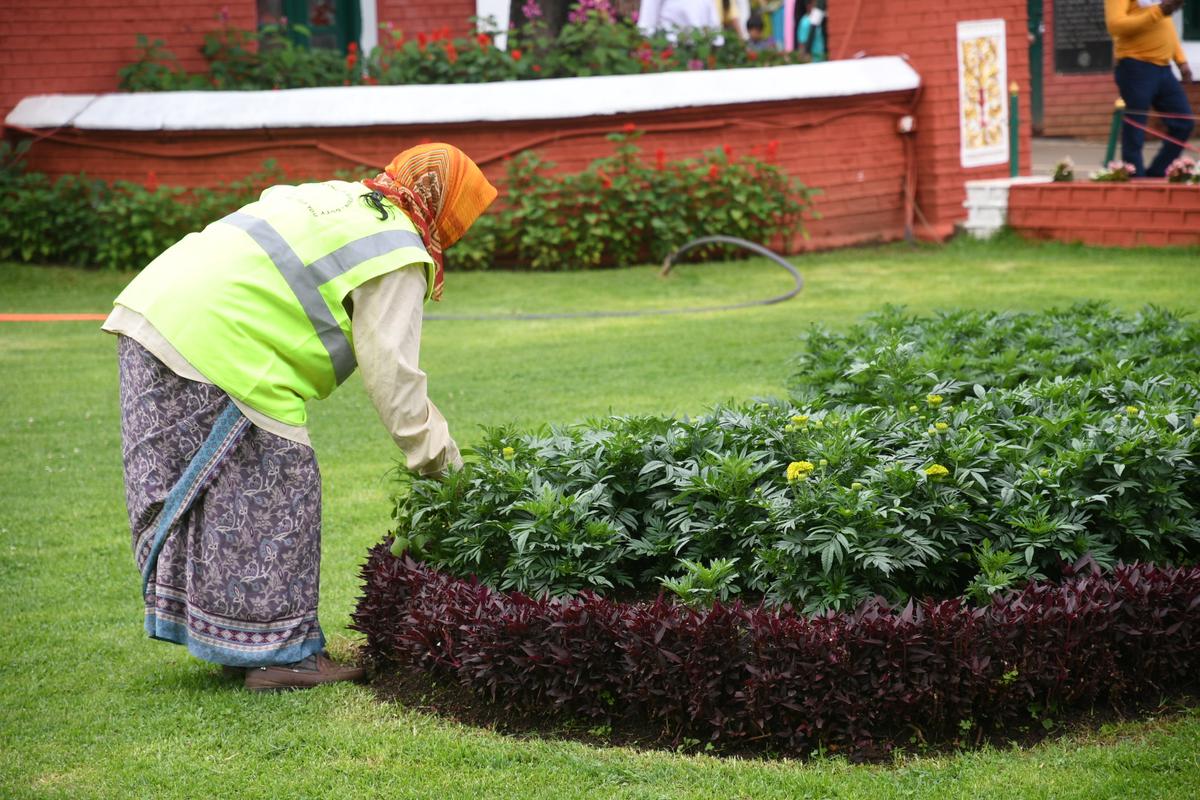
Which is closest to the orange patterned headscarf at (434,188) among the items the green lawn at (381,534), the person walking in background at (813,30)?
the green lawn at (381,534)

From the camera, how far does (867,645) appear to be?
3531mm

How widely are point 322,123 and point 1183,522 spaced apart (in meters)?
9.19

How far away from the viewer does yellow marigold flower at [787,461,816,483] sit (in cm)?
391

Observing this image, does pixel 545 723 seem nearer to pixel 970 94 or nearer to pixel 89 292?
pixel 89 292

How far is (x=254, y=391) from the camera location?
3.89 meters

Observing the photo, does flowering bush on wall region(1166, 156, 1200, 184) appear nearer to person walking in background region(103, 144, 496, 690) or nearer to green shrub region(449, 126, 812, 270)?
green shrub region(449, 126, 812, 270)

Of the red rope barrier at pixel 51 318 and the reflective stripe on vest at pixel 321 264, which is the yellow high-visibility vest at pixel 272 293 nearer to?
the reflective stripe on vest at pixel 321 264

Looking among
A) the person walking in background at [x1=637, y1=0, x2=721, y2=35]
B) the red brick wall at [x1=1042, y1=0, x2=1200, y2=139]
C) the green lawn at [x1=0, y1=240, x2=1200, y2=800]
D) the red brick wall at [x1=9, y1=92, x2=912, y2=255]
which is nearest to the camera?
the green lawn at [x1=0, y1=240, x2=1200, y2=800]

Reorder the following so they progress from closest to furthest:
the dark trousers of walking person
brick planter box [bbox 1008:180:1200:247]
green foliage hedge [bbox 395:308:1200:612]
Answer: green foliage hedge [bbox 395:308:1200:612], brick planter box [bbox 1008:180:1200:247], the dark trousers of walking person

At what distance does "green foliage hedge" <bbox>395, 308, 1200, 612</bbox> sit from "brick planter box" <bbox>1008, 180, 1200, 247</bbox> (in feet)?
24.7

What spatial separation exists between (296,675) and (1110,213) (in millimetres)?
9620

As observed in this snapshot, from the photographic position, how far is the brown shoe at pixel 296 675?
13.5ft

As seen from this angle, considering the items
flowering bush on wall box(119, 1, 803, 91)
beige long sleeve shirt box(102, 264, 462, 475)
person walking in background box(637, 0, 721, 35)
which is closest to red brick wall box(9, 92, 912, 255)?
flowering bush on wall box(119, 1, 803, 91)

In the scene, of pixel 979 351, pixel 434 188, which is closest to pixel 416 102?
pixel 979 351
